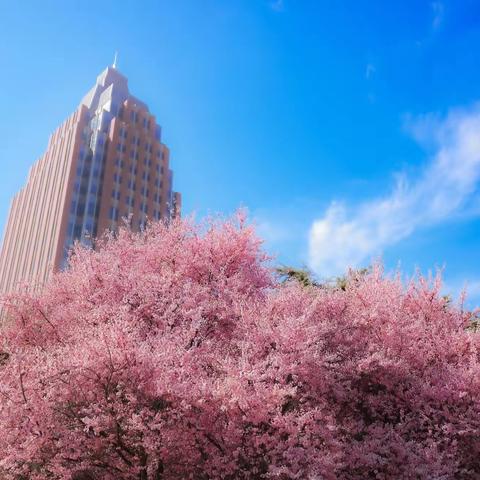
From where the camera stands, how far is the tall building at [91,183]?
75.7 m

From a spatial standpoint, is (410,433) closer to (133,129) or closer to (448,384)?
(448,384)

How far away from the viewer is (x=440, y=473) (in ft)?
41.3

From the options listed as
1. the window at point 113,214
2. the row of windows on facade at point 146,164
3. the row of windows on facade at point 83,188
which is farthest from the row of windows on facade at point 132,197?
the row of windows on facade at point 146,164

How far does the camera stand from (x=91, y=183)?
7900 centimetres

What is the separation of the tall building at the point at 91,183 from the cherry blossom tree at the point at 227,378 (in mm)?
55335

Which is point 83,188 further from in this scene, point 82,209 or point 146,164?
point 146,164

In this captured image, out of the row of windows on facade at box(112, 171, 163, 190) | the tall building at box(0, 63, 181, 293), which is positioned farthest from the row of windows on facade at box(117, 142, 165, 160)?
the row of windows on facade at box(112, 171, 163, 190)

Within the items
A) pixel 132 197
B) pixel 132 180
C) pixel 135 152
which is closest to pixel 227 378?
pixel 132 197

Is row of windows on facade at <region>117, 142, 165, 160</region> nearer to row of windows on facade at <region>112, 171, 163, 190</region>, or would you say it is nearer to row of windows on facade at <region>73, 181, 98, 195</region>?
row of windows on facade at <region>112, 171, 163, 190</region>

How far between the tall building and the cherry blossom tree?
55335 mm

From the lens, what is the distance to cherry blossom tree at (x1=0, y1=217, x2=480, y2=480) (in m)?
11.4

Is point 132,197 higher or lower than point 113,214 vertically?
higher

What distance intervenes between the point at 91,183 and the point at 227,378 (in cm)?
7149

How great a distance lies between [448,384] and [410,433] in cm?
155
